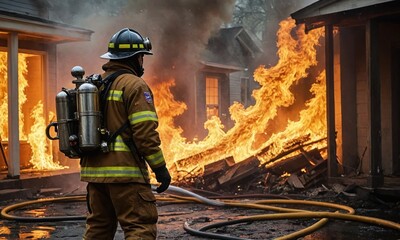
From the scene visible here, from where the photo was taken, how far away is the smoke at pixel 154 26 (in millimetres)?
14859

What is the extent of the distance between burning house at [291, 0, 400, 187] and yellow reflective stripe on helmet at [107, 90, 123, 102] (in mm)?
6007

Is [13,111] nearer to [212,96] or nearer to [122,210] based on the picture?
[122,210]

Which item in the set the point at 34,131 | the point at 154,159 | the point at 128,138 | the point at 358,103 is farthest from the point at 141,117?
the point at 34,131

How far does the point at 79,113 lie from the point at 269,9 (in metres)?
31.3

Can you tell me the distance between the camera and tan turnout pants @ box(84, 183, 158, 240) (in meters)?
4.16

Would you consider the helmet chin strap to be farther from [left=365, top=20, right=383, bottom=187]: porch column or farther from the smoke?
the smoke

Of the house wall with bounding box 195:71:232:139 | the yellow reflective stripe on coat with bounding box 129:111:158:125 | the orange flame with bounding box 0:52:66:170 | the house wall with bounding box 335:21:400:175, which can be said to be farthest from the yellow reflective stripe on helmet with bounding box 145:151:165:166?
the house wall with bounding box 195:71:232:139

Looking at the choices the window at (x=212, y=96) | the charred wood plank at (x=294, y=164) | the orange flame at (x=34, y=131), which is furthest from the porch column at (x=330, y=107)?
the window at (x=212, y=96)

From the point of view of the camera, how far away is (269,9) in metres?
34.5

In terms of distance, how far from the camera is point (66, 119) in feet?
14.7

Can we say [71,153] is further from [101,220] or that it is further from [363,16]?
[363,16]

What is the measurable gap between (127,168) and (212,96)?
56.2 ft

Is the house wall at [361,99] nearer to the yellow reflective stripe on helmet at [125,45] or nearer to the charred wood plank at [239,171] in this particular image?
the charred wood plank at [239,171]

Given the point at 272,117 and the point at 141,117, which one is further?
the point at 272,117
